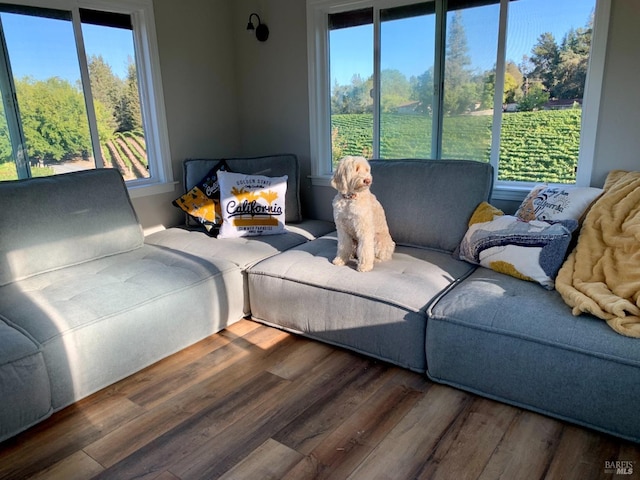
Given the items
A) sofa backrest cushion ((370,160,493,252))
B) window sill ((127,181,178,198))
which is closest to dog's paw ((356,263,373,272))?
sofa backrest cushion ((370,160,493,252))

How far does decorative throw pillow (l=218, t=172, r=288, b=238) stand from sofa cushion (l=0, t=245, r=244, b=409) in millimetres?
465

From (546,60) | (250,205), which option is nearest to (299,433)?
(250,205)

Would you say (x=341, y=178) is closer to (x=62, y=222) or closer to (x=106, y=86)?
(x=62, y=222)

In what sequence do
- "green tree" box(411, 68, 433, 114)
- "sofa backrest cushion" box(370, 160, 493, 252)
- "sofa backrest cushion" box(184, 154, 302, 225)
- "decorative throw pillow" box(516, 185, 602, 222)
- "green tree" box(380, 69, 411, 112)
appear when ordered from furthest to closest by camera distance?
1. "sofa backrest cushion" box(184, 154, 302, 225)
2. "green tree" box(380, 69, 411, 112)
3. "green tree" box(411, 68, 433, 114)
4. "sofa backrest cushion" box(370, 160, 493, 252)
5. "decorative throw pillow" box(516, 185, 602, 222)

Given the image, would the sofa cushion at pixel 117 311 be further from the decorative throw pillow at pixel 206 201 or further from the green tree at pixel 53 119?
the green tree at pixel 53 119

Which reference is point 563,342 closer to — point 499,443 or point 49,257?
point 499,443

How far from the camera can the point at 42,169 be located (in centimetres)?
289

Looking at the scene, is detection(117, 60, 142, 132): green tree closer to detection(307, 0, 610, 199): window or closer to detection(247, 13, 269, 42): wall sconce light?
detection(247, 13, 269, 42): wall sconce light

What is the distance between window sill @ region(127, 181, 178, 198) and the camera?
3.29m

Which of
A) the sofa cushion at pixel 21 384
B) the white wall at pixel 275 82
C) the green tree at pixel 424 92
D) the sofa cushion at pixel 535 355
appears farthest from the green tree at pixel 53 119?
the sofa cushion at pixel 535 355

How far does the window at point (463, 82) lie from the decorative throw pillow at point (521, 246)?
22.6 inches

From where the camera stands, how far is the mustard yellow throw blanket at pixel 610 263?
1.76m

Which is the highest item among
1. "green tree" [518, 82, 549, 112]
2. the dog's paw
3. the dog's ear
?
"green tree" [518, 82, 549, 112]

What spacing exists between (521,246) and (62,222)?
7.89 ft
